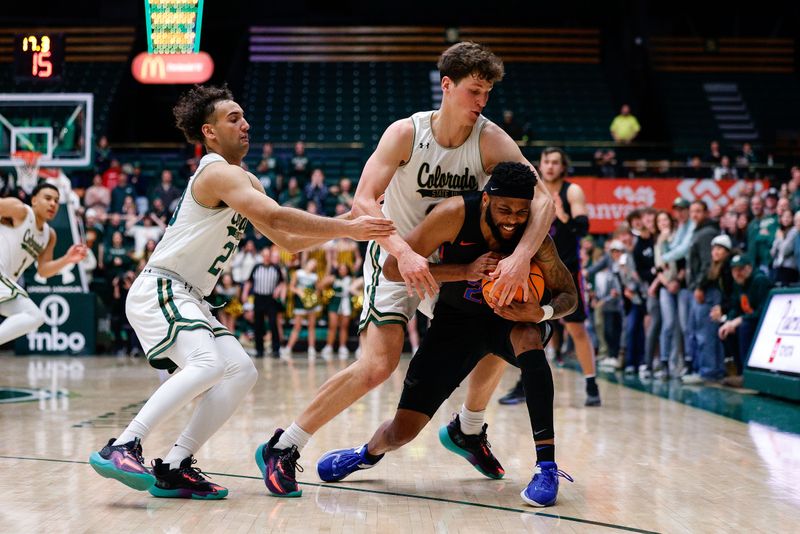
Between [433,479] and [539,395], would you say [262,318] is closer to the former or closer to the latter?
[433,479]

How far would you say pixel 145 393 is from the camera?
25.8 ft

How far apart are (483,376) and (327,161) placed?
14420mm

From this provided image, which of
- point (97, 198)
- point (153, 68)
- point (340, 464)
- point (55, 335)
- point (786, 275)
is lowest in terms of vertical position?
point (55, 335)

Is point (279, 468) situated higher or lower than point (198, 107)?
lower

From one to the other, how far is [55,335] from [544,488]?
425 inches

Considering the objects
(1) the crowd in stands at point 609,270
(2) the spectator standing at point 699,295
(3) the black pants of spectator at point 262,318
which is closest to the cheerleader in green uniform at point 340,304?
(1) the crowd in stands at point 609,270

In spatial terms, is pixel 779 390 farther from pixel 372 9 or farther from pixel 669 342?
pixel 372 9

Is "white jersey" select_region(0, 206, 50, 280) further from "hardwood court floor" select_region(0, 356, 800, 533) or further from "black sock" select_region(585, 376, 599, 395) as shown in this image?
"black sock" select_region(585, 376, 599, 395)

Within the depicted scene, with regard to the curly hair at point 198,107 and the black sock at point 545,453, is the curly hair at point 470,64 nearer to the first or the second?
the curly hair at point 198,107

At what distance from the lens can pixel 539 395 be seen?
3719mm

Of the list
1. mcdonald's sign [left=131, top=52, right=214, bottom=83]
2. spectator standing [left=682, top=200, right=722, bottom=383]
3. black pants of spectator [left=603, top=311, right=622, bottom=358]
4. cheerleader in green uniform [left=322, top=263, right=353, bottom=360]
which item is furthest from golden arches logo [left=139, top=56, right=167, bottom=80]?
spectator standing [left=682, top=200, right=722, bottom=383]

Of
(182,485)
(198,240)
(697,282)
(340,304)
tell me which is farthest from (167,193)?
(182,485)

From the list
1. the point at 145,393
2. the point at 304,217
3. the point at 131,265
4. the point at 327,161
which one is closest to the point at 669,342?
the point at 145,393

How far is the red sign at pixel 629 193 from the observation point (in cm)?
1588
